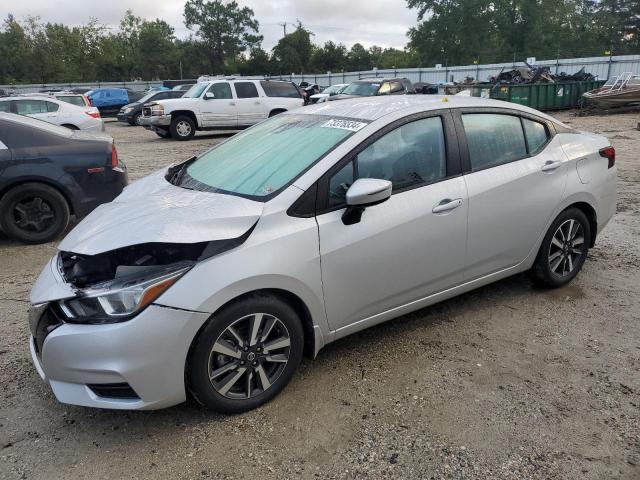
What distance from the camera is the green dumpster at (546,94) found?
802 inches

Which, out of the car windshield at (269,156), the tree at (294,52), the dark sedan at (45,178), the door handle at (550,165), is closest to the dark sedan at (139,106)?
the dark sedan at (45,178)

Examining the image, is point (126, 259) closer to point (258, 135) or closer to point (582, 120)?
point (258, 135)

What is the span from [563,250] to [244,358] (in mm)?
2824

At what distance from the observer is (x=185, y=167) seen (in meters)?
3.90

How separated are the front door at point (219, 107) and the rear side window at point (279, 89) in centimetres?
121

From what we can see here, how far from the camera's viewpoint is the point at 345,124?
10.9 ft

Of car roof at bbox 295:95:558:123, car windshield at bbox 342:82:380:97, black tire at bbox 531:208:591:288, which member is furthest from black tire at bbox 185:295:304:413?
car windshield at bbox 342:82:380:97

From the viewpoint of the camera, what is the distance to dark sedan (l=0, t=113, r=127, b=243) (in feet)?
18.8

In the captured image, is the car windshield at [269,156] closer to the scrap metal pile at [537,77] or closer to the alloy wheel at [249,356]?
the alloy wheel at [249,356]

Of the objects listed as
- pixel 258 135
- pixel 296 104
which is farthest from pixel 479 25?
pixel 258 135

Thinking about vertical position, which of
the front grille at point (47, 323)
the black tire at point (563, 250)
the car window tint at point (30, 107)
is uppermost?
Answer: the car window tint at point (30, 107)

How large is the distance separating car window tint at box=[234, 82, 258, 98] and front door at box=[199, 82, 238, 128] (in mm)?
A: 266

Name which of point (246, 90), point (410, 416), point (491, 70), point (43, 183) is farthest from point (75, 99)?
point (491, 70)

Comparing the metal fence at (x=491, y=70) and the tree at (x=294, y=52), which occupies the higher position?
the tree at (x=294, y=52)
